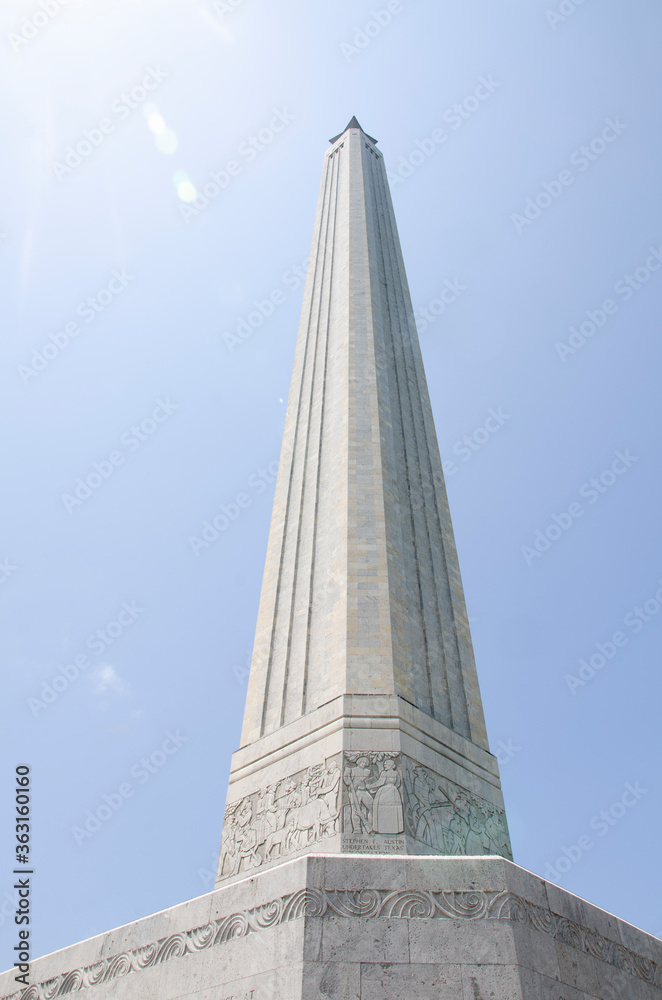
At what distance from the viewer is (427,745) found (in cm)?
1231

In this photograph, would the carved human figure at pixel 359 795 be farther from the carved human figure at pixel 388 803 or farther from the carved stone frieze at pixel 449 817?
the carved stone frieze at pixel 449 817

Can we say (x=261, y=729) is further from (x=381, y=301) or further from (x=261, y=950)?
(x=381, y=301)

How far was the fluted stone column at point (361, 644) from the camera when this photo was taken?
11.5 metres

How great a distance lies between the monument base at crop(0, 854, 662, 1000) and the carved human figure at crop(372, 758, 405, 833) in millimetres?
2474

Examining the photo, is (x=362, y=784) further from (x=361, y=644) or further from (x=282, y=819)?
(x=361, y=644)

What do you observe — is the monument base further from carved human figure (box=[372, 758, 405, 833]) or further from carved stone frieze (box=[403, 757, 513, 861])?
carved stone frieze (box=[403, 757, 513, 861])

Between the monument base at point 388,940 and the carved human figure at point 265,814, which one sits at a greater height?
the carved human figure at point 265,814

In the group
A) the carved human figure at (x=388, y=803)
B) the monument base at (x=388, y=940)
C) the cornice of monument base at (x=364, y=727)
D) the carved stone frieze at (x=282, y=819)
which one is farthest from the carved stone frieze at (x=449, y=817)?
the monument base at (x=388, y=940)

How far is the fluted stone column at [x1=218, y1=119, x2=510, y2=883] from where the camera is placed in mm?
11461

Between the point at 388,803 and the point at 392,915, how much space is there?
3018 millimetres

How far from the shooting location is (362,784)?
1123cm

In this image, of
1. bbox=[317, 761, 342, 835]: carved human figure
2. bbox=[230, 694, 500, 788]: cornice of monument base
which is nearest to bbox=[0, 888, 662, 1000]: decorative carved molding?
bbox=[317, 761, 342, 835]: carved human figure

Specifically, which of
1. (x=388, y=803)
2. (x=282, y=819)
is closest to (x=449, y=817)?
(x=388, y=803)

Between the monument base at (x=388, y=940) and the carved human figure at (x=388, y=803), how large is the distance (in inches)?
97.4
